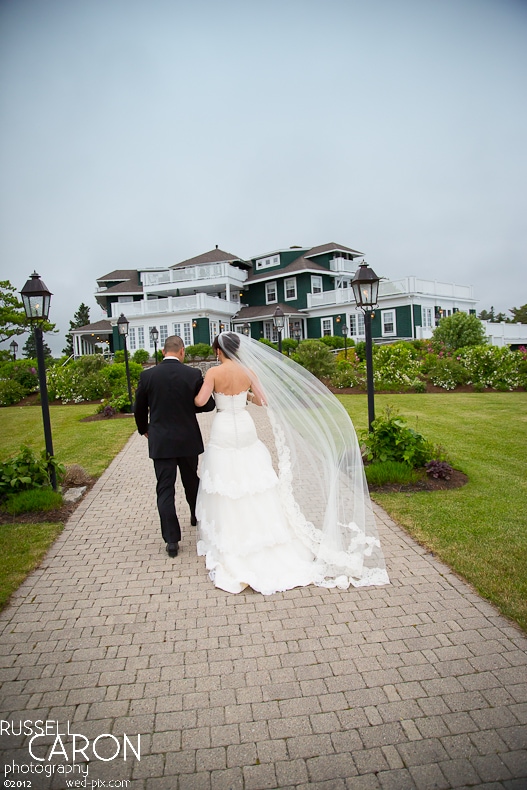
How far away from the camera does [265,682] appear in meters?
2.90

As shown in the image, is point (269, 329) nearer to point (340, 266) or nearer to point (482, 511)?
point (340, 266)

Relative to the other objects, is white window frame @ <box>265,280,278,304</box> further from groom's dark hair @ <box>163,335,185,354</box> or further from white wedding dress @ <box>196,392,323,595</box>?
white wedding dress @ <box>196,392,323,595</box>

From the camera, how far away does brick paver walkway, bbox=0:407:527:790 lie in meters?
2.29

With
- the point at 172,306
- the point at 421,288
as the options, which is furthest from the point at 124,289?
the point at 421,288

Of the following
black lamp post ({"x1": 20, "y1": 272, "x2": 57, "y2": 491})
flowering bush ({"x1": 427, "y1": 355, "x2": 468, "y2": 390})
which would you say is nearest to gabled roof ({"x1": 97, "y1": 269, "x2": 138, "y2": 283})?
flowering bush ({"x1": 427, "y1": 355, "x2": 468, "y2": 390})

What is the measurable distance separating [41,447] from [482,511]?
10582mm

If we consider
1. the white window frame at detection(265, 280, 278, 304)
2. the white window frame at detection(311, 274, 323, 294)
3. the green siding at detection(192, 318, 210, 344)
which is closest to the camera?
the green siding at detection(192, 318, 210, 344)

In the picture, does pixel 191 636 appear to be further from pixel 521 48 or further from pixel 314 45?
pixel 314 45

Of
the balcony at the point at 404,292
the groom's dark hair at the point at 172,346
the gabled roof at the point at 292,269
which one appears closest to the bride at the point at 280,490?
the groom's dark hair at the point at 172,346

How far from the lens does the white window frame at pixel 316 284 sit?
38469mm

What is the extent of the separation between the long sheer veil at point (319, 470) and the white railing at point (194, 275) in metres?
35.7

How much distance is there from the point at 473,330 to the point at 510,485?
65.4 ft

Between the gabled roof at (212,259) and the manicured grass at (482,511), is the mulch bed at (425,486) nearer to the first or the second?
the manicured grass at (482,511)

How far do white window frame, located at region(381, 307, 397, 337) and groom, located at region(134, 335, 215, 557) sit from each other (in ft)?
100.0
